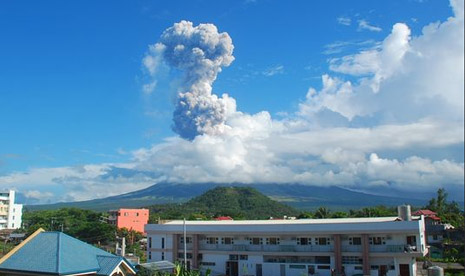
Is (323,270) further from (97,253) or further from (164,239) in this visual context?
(97,253)

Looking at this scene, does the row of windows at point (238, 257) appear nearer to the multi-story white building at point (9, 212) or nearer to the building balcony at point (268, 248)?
the building balcony at point (268, 248)

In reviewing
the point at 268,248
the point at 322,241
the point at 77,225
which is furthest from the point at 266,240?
the point at 77,225

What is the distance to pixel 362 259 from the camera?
32.8 meters

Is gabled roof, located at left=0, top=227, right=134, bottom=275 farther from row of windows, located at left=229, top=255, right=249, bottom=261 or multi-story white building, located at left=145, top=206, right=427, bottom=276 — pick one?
row of windows, located at left=229, top=255, right=249, bottom=261

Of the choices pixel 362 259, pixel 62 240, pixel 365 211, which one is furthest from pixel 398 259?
pixel 365 211

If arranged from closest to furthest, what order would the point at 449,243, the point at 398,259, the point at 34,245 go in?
the point at 34,245, the point at 398,259, the point at 449,243

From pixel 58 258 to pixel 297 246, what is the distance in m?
18.5

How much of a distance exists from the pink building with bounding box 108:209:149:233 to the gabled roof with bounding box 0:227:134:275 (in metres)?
61.4

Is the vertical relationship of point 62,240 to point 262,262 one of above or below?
above

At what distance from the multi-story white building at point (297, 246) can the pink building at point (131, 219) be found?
4617cm

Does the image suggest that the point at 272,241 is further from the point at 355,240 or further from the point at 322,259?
the point at 355,240

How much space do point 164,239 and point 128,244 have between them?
30265mm

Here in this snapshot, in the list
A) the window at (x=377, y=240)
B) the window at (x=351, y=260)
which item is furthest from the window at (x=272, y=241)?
the window at (x=377, y=240)

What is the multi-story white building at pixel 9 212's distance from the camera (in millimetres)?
96500
